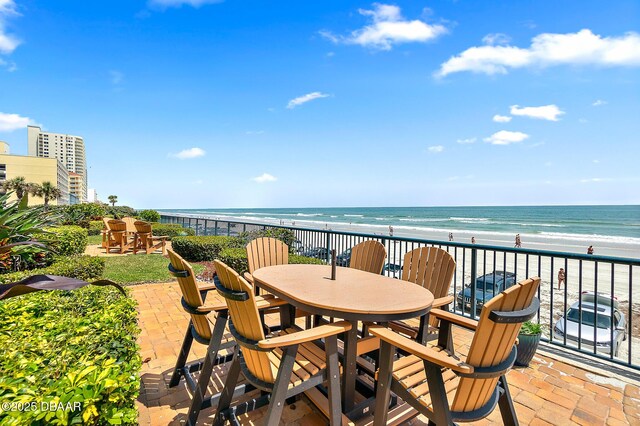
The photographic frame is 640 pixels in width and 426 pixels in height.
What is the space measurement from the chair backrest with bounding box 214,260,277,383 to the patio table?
1.25 ft

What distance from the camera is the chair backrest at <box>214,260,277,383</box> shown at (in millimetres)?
1509

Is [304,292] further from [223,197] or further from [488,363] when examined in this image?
[223,197]

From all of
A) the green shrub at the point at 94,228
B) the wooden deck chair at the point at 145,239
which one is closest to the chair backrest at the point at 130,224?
the wooden deck chair at the point at 145,239

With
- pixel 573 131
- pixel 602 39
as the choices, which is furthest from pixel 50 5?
pixel 573 131

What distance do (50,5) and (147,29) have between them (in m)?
2.37

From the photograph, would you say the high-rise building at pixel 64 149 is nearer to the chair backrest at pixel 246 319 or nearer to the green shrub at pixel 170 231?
the green shrub at pixel 170 231

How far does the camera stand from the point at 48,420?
89 centimetres

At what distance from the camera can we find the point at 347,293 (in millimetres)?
2080

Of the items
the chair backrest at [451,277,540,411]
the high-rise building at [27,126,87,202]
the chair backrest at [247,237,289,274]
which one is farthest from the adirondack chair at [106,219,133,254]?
the high-rise building at [27,126,87,202]

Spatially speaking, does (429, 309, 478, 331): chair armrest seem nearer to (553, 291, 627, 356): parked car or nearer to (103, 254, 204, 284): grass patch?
(553, 291, 627, 356): parked car

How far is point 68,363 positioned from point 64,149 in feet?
433

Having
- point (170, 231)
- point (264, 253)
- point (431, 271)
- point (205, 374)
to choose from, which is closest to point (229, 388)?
point (205, 374)

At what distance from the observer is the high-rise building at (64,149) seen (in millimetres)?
92119

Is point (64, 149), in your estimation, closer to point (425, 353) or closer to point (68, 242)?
point (68, 242)
